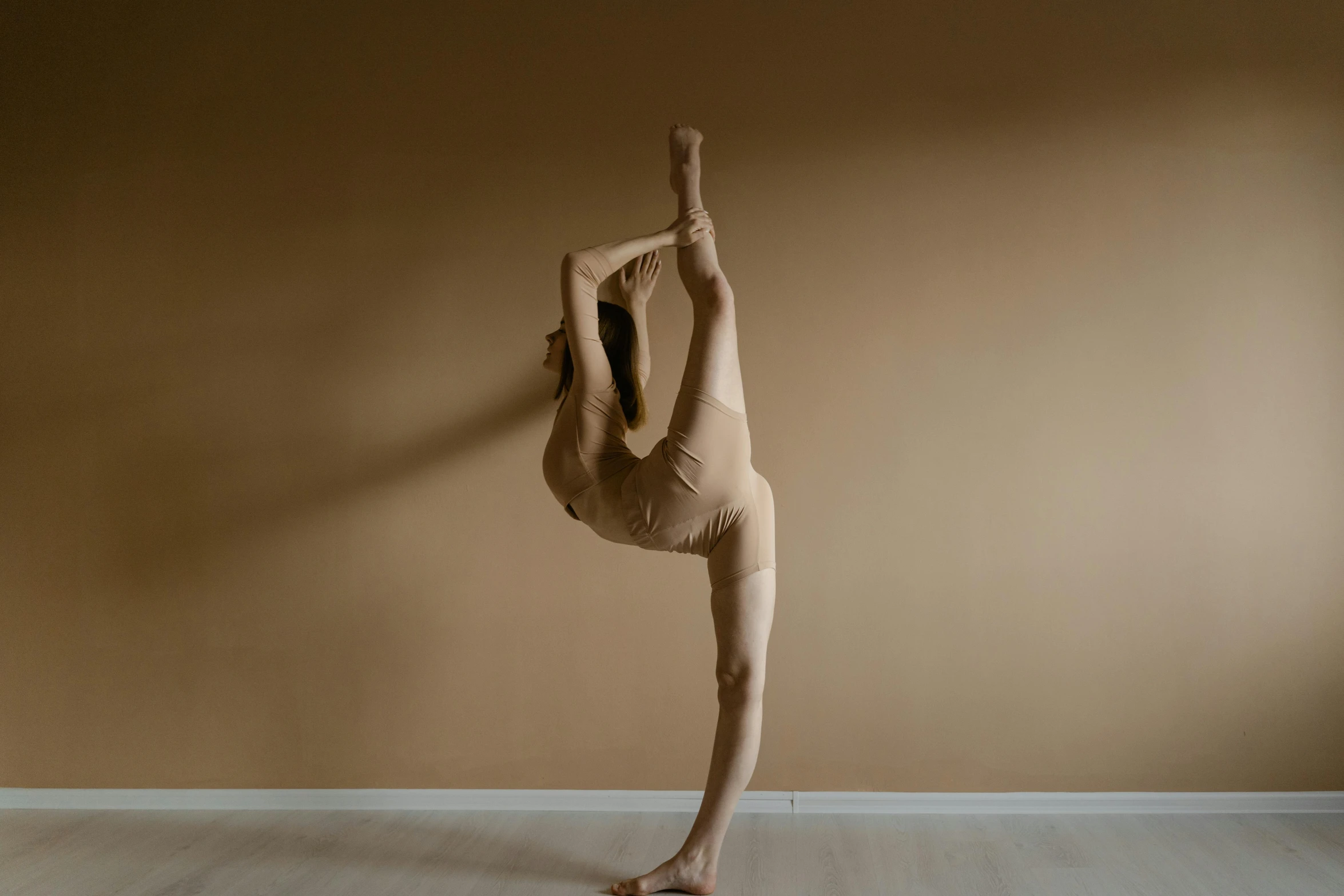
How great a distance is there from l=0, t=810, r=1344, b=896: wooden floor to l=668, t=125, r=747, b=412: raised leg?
4.19ft

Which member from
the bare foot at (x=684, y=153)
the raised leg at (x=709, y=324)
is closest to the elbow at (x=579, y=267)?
the raised leg at (x=709, y=324)

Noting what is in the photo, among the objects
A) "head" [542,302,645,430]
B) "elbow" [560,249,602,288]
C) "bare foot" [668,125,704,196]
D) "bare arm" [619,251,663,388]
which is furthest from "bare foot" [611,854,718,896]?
"bare foot" [668,125,704,196]

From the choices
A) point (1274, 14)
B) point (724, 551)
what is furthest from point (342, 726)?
point (1274, 14)

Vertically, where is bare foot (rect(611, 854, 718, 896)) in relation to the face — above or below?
below

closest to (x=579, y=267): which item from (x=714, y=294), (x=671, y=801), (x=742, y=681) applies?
(x=714, y=294)

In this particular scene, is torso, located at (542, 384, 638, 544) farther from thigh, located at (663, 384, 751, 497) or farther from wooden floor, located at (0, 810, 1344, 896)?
wooden floor, located at (0, 810, 1344, 896)

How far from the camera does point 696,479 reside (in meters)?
2.17

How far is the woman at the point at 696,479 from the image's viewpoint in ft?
7.16

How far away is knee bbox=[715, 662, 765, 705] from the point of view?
89.7 inches

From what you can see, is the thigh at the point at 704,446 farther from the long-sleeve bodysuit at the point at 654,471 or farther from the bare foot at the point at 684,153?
the bare foot at the point at 684,153

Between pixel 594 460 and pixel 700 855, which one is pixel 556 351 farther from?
pixel 700 855

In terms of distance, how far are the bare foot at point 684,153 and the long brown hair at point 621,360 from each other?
394 mm

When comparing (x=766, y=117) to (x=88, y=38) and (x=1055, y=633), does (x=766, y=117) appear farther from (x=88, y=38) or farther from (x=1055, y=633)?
(x=88, y=38)

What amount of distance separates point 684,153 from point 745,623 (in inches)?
Result: 49.2
